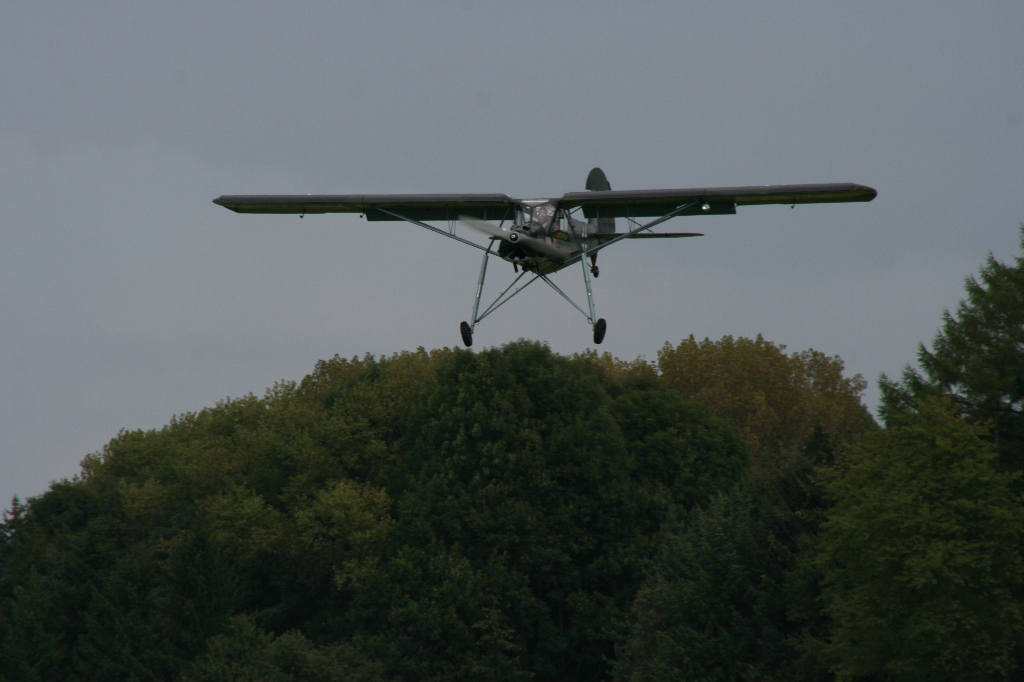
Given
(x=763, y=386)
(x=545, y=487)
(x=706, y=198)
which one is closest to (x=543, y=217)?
(x=706, y=198)

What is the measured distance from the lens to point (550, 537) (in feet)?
183

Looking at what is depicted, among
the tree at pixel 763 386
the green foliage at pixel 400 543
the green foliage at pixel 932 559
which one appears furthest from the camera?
the tree at pixel 763 386

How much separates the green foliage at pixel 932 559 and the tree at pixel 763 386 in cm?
3291

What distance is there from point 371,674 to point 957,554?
1026 inches

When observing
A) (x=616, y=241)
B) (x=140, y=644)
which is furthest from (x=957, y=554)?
(x=140, y=644)

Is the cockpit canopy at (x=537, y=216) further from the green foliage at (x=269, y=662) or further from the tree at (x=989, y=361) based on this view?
the green foliage at (x=269, y=662)

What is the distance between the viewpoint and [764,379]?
260 ft

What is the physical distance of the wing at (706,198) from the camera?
89.5 feet

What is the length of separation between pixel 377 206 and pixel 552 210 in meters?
4.92

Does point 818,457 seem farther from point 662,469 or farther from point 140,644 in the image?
point 140,644

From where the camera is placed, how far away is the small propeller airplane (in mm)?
26266

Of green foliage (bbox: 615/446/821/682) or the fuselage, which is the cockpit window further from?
green foliage (bbox: 615/446/821/682)

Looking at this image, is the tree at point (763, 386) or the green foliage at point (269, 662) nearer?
the green foliage at point (269, 662)

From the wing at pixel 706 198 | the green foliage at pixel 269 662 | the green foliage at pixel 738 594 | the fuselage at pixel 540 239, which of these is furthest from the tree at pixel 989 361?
the green foliage at pixel 269 662
